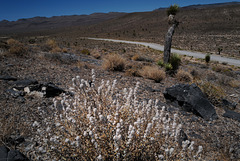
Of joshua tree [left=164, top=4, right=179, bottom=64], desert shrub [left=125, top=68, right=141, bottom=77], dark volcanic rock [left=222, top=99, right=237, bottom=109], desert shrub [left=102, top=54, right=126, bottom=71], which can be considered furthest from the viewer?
joshua tree [left=164, top=4, right=179, bottom=64]

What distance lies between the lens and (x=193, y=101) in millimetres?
4418

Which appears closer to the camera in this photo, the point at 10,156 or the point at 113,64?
the point at 10,156

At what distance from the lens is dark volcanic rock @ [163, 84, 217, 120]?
4.31 m

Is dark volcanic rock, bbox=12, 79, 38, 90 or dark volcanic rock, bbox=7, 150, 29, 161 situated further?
dark volcanic rock, bbox=12, 79, 38, 90

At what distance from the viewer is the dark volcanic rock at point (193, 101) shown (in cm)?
431

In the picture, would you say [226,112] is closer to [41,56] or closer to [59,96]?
[59,96]

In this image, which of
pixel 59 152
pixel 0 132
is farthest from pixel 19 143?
pixel 59 152

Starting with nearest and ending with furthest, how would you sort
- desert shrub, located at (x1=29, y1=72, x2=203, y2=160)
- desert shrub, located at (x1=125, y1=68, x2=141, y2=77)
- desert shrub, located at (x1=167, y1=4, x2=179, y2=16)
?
desert shrub, located at (x1=29, y1=72, x2=203, y2=160)
desert shrub, located at (x1=125, y1=68, x2=141, y2=77)
desert shrub, located at (x1=167, y1=4, x2=179, y2=16)

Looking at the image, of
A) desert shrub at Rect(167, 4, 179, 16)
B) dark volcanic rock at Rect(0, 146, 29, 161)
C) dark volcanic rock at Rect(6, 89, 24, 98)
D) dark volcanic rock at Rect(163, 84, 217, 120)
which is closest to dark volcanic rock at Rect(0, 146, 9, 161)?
dark volcanic rock at Rect(0, 146, 29, 161)

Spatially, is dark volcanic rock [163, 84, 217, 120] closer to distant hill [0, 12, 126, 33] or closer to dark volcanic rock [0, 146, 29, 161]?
dark volcanic rock [0, 146, 29, 161]

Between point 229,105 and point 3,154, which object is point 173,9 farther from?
point 3,154

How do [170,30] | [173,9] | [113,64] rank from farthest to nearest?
[173,9]
[170,30]
[113,64]

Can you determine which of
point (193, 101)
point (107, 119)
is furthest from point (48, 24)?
point (107, 119)

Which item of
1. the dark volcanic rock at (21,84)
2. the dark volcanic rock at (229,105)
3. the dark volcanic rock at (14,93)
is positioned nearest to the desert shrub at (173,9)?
the dark volcanic rock at (229,105)
